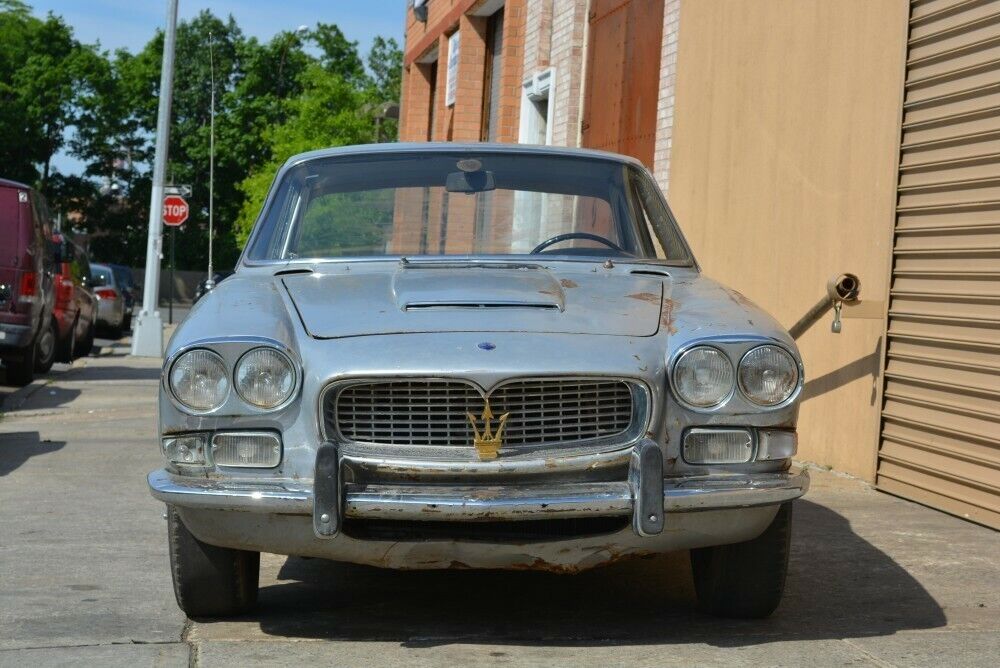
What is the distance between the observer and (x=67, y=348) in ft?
61.2

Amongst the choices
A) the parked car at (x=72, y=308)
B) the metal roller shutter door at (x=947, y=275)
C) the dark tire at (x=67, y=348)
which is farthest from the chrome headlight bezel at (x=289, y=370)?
the dark tire at (x=67, y=348)

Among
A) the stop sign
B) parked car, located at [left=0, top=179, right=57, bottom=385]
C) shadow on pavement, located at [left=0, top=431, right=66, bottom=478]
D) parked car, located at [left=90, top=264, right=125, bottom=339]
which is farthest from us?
parked car, located at [left=90, top=264, right=125, bottom=339]

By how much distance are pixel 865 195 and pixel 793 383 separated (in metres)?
4.24

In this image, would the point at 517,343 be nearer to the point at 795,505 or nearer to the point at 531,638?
the point at 531,638

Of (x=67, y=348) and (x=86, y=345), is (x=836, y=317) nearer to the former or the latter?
(x=67, y=348)

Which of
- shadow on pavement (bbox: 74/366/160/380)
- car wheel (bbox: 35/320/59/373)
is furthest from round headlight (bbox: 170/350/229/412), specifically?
car wheel (bbox: 35/320/59/373)

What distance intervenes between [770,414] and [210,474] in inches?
65.1

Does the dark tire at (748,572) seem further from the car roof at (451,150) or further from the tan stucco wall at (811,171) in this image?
the tan stucco wall at (811,171)

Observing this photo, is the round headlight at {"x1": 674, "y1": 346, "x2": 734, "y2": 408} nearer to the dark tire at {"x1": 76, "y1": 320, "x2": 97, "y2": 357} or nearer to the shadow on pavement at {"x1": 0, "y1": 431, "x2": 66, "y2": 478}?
the shadow on pavement at {"x1": 0, "y1": 431, "x2": 66, "y2": 478}

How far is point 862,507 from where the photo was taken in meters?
7.34

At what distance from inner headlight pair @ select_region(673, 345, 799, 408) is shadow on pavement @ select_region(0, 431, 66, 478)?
16.3ft

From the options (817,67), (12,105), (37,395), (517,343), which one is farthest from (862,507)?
(12,105)

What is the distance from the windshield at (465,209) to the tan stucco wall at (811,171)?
2.70 m

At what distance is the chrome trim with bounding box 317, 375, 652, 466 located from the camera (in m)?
4.13
